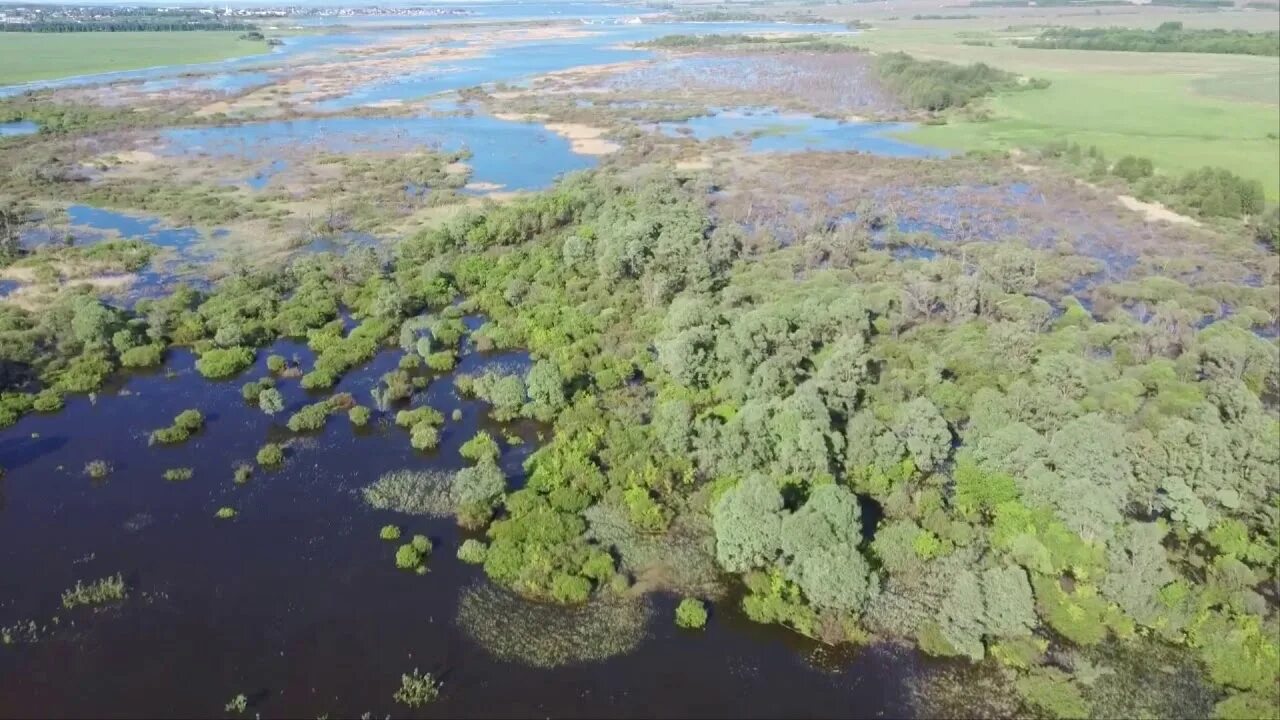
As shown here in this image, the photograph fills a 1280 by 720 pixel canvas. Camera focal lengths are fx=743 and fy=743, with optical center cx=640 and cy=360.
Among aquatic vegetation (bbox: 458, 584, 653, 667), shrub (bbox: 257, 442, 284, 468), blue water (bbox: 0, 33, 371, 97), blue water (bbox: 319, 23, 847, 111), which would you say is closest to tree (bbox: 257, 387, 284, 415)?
shrub (bbox: 257, 442, 284, 468)

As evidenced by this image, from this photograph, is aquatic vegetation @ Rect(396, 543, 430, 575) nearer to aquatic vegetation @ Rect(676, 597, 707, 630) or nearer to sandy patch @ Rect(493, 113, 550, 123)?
aquatic vegetation @ Rect(676, 597, 707, 630)

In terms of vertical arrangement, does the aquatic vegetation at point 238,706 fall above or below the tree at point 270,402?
below

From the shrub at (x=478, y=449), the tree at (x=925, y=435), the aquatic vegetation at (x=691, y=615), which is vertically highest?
the tree at (x=925, y=435)

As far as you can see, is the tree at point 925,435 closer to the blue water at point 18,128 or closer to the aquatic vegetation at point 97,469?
the aquatic vegetation at point 97,469

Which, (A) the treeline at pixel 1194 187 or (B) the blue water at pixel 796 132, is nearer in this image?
(A) the treeline at pixel 1194 187

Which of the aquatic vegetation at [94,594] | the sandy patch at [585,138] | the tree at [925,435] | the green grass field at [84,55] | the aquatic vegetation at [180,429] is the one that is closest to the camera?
the aquatic vegetation at [94,594]

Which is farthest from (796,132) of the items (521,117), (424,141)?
(424,141)

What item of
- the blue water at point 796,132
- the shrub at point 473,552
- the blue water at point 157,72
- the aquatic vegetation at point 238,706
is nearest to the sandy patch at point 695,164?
the blue water at point 796,132
